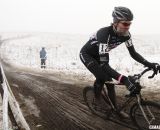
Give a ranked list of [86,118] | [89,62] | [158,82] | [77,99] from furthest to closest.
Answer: [158,82] < [77,99] < [86,118] < [89,62]

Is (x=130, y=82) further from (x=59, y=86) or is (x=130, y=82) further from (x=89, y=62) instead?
(x=59, y=86)

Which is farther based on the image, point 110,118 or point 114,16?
point 110,118

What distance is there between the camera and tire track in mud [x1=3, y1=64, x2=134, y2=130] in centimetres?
696

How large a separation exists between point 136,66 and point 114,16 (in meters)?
10.1

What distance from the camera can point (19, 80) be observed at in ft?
45.1

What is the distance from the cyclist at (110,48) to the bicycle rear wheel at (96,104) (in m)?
0.23

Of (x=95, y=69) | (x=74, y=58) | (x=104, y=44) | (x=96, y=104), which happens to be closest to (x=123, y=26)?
(x=104, y=44)

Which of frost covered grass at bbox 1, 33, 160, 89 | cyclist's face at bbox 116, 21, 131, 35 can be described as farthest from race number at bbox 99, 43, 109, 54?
frost covered grass at bbox 1, 33, 160, 89

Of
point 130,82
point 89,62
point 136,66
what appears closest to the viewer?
point 130,82

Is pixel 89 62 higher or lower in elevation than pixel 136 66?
higher

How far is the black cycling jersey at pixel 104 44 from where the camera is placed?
5.99m

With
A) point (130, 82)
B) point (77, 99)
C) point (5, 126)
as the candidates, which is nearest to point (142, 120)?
point (130, 82)

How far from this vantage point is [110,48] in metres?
6.46

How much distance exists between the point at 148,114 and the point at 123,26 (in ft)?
5.68
